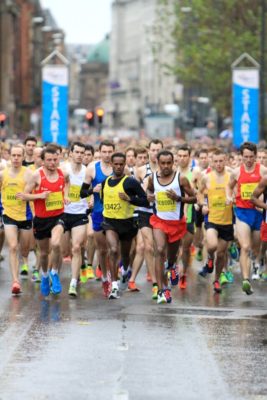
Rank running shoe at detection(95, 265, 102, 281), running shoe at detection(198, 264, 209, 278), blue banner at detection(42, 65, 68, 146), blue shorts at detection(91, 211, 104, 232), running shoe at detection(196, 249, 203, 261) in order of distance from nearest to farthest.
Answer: blue shorts at detection(91, 211, 104, 232)
running shoe at detection(198, 264, 209, 278)
running shoe at detection(95, 265, 102, 281)
running shoe at detection(196, 249, 203, 261)
blue banner at detection(42, 65, 68, 146)

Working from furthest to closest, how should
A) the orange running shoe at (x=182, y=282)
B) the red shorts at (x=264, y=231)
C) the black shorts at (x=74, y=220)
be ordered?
1. the orange running shoe at (x=182, y=282)
2. the black shorts at (x=74, y=220)
3. the red shorts at (x=264, y=231)

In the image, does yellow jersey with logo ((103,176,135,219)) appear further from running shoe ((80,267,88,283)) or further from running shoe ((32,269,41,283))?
running shoe ((80,267,88,283))

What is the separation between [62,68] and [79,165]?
867 inches

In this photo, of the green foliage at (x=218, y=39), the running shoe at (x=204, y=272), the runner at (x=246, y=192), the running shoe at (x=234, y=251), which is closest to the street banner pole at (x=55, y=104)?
the green foliage at (x=218, y=39)

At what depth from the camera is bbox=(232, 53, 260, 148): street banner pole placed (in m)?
40.2

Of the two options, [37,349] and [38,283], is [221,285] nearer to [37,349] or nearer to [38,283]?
[38,283]

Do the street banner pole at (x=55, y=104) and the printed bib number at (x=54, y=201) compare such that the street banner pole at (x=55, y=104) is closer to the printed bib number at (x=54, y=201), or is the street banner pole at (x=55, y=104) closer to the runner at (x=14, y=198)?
the runner at (x=14, y=198)

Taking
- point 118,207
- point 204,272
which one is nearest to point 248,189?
point 118,207

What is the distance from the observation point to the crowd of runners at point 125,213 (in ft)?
57.2

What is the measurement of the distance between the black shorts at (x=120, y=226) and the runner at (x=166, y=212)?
20.4 inches

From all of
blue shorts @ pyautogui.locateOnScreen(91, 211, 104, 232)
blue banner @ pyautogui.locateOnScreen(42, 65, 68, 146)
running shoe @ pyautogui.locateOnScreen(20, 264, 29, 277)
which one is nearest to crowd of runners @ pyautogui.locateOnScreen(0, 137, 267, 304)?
blue shorts @ pyautogui.locateOnScreen(91, 211, 104, 232)

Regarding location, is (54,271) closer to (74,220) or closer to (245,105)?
(74,220)

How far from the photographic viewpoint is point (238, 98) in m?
40.4

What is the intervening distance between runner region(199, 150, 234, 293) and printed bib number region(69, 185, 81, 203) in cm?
157
